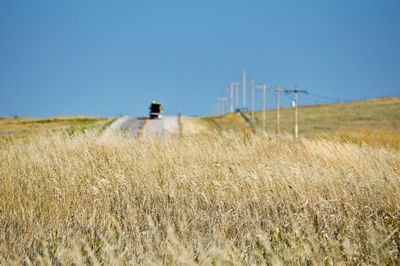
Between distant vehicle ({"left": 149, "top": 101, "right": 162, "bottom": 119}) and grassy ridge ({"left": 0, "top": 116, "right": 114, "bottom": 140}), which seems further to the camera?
distant vehicle ({"left": 149, "top": 101, "right": 162, "bottom": 119})

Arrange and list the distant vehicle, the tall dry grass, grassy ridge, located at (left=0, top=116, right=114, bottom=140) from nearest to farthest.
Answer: the tall dry grass
grassy ridge, located at (left=0, top=116, right=114, bottom=140)
the distant vehicle

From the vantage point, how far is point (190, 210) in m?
7.45

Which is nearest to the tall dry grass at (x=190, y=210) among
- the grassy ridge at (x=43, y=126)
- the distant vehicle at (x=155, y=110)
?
the grassy ridge at (x=43, y=126)

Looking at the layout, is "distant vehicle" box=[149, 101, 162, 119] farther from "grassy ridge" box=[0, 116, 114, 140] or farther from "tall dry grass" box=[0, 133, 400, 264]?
"tall dry grass" box=[0, 133, 400, 264]

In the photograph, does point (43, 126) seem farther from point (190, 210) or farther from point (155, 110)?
point (190, 210)

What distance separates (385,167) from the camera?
11102 millimetres

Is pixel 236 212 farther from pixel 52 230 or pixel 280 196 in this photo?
pixel 52 230

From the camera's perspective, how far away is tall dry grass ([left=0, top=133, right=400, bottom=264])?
573 cm

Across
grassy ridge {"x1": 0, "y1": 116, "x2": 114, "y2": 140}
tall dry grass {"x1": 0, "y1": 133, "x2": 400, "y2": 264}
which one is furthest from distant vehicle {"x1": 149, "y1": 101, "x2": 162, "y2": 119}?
tall dry grass {"x1": 0, "y1": 133, "x2": 400, "y2": 264}

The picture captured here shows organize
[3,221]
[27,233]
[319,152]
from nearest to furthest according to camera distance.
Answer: [27,233] → [3,221] → [319,152]

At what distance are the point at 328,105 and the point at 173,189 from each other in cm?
7992

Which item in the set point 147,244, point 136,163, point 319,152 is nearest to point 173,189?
point 136,163

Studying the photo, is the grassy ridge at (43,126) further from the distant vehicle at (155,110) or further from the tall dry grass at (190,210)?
the tall dry grass at (190,210)

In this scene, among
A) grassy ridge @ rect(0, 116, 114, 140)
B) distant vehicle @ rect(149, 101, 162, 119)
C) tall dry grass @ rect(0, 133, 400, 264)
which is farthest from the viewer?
distant vehicle @ rect(149, 101, 162, 119)
